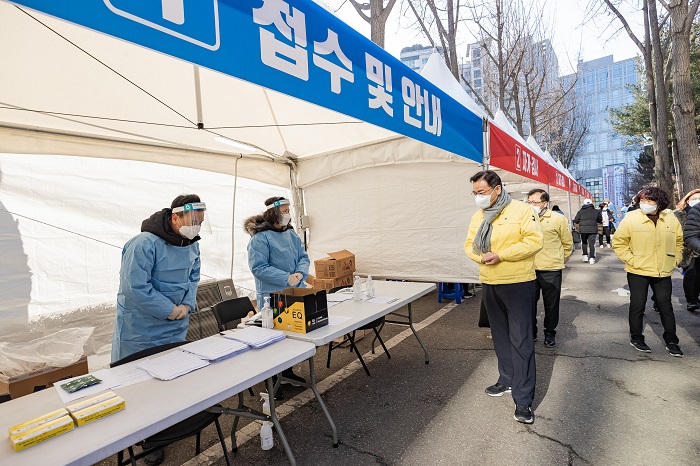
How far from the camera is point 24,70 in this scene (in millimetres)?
2826

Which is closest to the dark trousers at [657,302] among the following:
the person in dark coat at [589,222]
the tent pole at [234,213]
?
the tent pole at [234,213]

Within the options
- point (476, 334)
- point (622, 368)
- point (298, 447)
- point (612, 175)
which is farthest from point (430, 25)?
point (612, 175)

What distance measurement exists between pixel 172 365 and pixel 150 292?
0.74m

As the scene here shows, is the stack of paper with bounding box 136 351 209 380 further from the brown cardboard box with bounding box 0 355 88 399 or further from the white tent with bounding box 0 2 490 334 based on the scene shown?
the white tent with bounding box 0 2 490 334

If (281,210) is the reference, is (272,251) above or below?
below

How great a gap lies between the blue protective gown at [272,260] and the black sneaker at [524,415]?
2.20 meters

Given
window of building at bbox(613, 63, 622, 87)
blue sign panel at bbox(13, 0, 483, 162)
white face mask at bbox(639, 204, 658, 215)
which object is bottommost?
white face mask at bbox(639, 204, 658, 215)

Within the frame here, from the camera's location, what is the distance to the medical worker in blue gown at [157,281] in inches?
97.0

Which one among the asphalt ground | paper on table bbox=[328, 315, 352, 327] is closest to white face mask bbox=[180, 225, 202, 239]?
paper on table bbox=[328, 315, 352, 327]

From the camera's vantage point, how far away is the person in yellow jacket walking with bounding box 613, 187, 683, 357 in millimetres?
3442

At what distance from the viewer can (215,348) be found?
2166 mm

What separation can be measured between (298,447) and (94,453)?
1.49 m

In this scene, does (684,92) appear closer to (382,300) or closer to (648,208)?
(648,208)

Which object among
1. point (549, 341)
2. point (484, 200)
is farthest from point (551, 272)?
point (484, 200)
